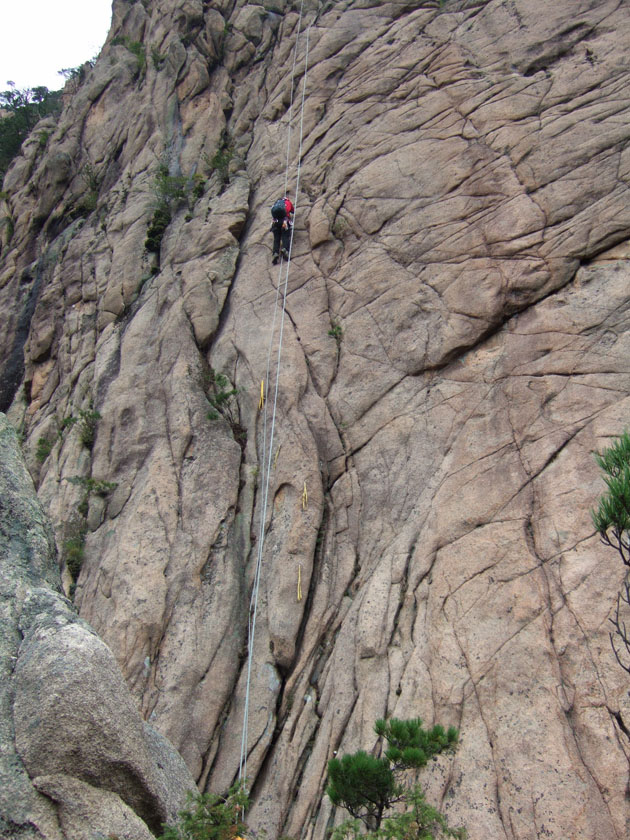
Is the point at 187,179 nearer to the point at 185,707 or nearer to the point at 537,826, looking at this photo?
the point at 185,707

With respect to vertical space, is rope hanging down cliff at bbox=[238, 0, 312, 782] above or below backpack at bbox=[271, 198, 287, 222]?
below

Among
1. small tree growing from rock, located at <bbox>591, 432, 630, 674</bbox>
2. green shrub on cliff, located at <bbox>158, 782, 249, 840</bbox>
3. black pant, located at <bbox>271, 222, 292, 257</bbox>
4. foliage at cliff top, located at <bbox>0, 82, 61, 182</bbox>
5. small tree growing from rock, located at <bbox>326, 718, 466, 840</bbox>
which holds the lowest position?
green shrub on cliff, located at <bbox>158, 782, 249, 840</bbox>

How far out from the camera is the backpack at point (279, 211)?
56.0 ft

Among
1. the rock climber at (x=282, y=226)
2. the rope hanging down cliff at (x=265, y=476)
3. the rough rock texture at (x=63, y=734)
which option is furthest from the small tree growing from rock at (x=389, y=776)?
the rock climber at (x=282, y=226)

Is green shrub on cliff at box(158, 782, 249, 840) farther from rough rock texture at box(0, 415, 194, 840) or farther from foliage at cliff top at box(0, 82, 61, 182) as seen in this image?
foliage at cliff top at box(0, 82, 61, 182)

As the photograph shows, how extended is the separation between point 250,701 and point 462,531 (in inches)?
190

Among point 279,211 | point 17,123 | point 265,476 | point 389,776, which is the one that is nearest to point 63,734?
point 389,776

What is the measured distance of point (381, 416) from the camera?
14117 millimetres

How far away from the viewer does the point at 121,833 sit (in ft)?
20.8

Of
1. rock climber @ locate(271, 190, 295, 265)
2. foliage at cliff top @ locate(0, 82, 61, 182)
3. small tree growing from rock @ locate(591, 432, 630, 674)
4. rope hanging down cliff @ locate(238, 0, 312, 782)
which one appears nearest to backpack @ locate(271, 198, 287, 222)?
rock climber @ locate(271, 190, 295, 265)

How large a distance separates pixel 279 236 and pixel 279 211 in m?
0.67

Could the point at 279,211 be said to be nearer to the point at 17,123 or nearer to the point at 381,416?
the point at 381,416

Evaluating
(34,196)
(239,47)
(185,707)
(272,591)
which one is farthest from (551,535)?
(34,196)

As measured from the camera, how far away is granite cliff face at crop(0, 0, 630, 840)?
396 inches
